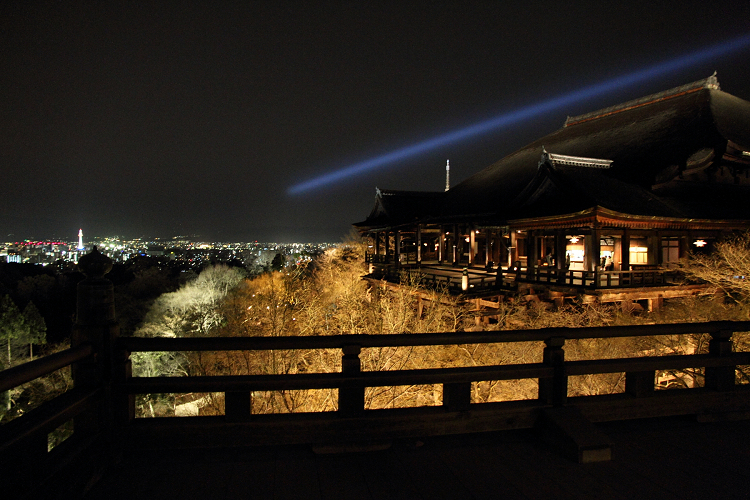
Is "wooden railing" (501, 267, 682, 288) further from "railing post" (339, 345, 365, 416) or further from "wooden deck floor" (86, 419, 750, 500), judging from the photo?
Answer: "railing post" (339, 345, 365, 416)

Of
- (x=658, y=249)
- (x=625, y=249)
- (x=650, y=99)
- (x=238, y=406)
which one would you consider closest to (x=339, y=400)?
(x=238, y=406)

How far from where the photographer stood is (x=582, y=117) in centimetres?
2806

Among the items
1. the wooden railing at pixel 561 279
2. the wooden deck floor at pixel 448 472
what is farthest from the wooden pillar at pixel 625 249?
the wooden deck floor at pixel 448 472

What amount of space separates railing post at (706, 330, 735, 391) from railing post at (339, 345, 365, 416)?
3.37 meters

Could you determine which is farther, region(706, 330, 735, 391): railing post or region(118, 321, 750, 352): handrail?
region(706, 330, 735, 391): railing post

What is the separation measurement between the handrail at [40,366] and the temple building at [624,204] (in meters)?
14.4

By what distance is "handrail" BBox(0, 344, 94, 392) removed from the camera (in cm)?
221

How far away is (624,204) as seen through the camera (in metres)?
14.9

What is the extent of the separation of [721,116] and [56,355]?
26.2 m

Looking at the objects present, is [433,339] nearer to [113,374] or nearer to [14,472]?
[113,374]

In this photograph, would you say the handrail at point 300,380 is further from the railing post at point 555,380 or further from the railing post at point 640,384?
the railing post at point 640,384

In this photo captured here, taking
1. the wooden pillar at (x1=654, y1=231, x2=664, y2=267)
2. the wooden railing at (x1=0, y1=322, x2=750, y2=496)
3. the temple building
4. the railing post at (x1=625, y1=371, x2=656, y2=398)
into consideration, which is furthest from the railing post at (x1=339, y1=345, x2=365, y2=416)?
the wooden pillar at (x1=654, y1=231, x2=664, y2=267)

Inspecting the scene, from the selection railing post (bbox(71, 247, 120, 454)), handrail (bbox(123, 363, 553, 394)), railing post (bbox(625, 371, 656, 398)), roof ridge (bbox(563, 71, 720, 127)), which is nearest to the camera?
railing post (bbox(71, 247, 120, 454))

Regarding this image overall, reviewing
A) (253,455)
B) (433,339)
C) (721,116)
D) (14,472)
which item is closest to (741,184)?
→ (721,116)
